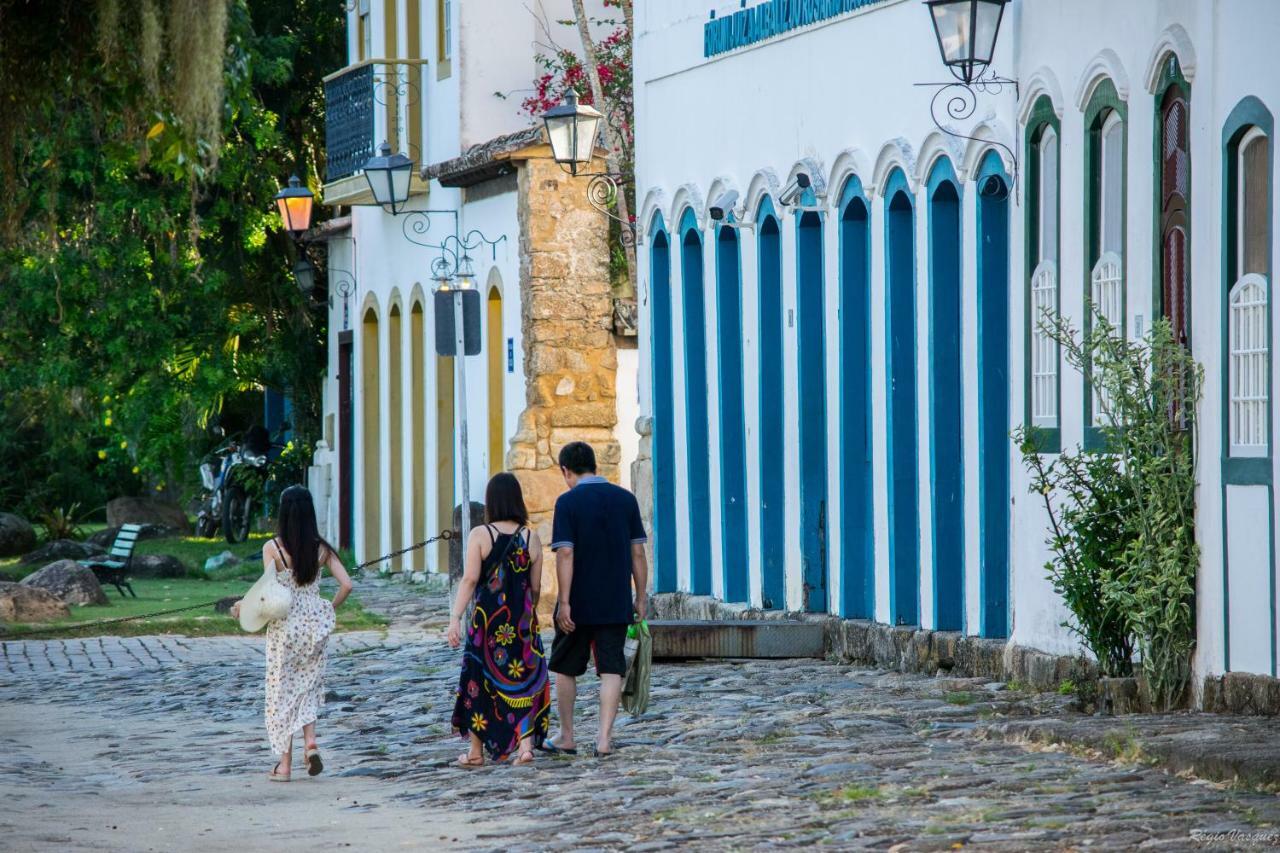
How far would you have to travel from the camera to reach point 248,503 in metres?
33.7

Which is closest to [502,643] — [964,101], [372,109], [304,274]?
[964,101]

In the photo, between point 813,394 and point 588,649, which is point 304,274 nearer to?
point 813,394

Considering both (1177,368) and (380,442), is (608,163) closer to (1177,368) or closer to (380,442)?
(380,442)

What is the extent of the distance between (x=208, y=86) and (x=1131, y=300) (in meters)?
5.04

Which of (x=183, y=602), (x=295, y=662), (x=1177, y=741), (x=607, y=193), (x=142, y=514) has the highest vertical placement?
(x=607, y=193)

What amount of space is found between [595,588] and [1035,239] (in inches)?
A: 147

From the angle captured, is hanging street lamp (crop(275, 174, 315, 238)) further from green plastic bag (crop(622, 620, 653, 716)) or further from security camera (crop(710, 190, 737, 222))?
green plastic bag (crop(622, 620, 653, 716))

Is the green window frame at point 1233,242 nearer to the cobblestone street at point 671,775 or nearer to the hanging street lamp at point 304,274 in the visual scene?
the cobblestone street at point 671,775

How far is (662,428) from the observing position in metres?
20.0

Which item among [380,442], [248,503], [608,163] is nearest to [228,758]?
[608,163]

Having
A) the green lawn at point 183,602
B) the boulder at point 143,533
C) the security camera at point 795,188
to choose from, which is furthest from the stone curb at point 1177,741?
the boulder at point 143,533

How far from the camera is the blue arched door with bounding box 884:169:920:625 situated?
50.8 feet

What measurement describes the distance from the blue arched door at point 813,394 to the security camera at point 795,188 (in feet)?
0.46

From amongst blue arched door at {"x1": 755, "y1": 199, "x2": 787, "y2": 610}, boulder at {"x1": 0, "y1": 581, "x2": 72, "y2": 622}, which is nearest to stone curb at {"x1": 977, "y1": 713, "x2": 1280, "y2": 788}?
blue arched door at {"x1": 755, "y1": 199, "x2": 787, "y2": 610}
